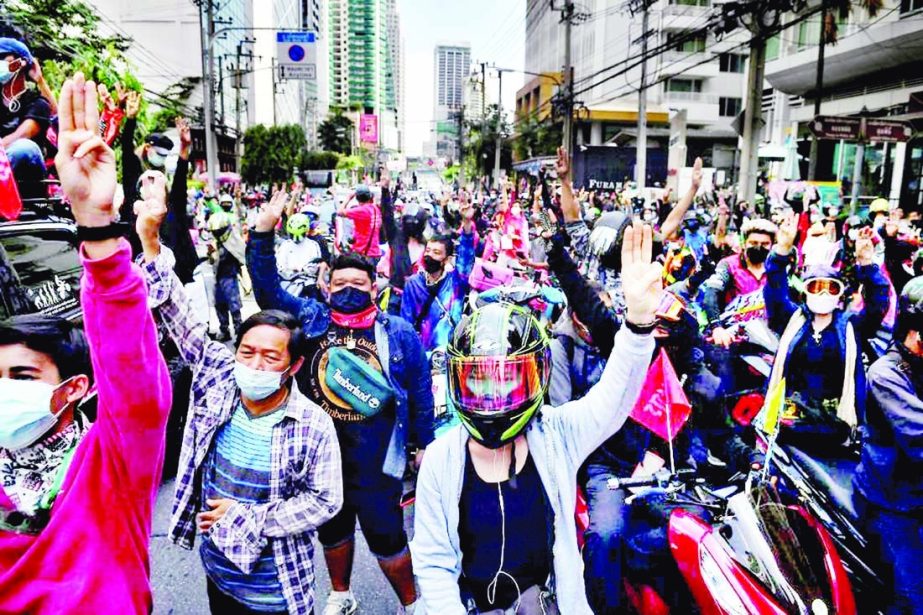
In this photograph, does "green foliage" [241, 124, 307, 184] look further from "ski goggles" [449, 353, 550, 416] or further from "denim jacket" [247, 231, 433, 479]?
"ski goggles" [449, 353, 550, 416]

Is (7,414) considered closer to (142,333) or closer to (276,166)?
(142,333)

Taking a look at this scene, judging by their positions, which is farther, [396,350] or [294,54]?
[294,54]

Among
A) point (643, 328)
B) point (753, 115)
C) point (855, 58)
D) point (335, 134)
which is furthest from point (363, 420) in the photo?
point (335, 134)

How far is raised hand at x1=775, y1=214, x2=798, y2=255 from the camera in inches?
181

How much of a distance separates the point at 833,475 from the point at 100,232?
3.38 m

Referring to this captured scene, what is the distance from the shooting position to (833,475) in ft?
11.2

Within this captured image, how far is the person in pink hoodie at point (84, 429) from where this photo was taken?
65.3 inches

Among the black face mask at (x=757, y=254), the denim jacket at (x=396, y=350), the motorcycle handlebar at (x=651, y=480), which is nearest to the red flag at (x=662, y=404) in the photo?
the motorcycle handlebar at (x=651, y=480)

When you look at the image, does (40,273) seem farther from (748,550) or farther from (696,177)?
(696,177)

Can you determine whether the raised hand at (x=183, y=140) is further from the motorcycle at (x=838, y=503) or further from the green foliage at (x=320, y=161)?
the green foliage at (x=320, y=161)

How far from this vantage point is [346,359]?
3.49 meters

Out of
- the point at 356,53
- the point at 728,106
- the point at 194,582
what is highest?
the point at 356,53

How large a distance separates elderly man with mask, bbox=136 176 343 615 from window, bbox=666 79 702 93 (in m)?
55.8

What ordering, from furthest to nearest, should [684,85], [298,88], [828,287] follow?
[298,88] < [684,85] < [828,287]
